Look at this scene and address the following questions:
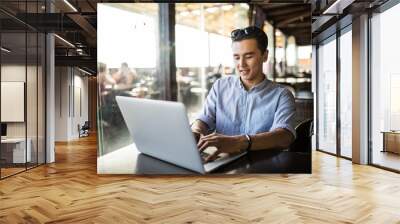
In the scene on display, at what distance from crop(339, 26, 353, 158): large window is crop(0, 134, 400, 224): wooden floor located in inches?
74.2

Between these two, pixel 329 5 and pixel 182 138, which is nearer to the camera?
pixel 182 138

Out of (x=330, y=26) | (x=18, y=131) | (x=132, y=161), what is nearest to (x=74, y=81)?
(x=18, y=131)

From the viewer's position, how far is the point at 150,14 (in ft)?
15.6

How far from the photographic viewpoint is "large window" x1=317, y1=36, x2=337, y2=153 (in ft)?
31.0

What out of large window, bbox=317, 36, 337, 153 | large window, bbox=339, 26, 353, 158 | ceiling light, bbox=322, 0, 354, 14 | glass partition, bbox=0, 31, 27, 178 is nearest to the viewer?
ceiling light, bbox=322, 0, 354, 14

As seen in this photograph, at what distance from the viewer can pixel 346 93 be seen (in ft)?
28.5

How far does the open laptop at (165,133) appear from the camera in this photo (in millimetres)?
4547

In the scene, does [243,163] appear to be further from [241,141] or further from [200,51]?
[200,51]

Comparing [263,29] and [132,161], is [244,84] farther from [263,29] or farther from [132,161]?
[132,161]

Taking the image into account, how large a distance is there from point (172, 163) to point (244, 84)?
1.27 metres

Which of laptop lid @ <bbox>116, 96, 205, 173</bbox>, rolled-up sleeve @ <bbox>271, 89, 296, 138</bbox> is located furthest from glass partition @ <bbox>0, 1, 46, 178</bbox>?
rolled-up sleeve @ <bbox>271, 89, 296, 138</bbox>

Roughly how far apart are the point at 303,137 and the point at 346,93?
14.1ft

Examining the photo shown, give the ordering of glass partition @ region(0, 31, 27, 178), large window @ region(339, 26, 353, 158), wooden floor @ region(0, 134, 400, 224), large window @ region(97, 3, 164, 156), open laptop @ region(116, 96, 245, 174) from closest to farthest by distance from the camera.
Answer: wooden floor @ region(0, 134, 400, 224), open laptop @ region(116, 96, 245, 174), large window @ region(97, 3, 164, 156), glass partition @ region(0, 31, 27, 178), large window @ region(339, 26, 353, 158)

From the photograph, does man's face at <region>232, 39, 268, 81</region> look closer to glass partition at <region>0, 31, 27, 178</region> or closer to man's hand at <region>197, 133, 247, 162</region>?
man's hand at <region>197, 133, 247, 162</region>
